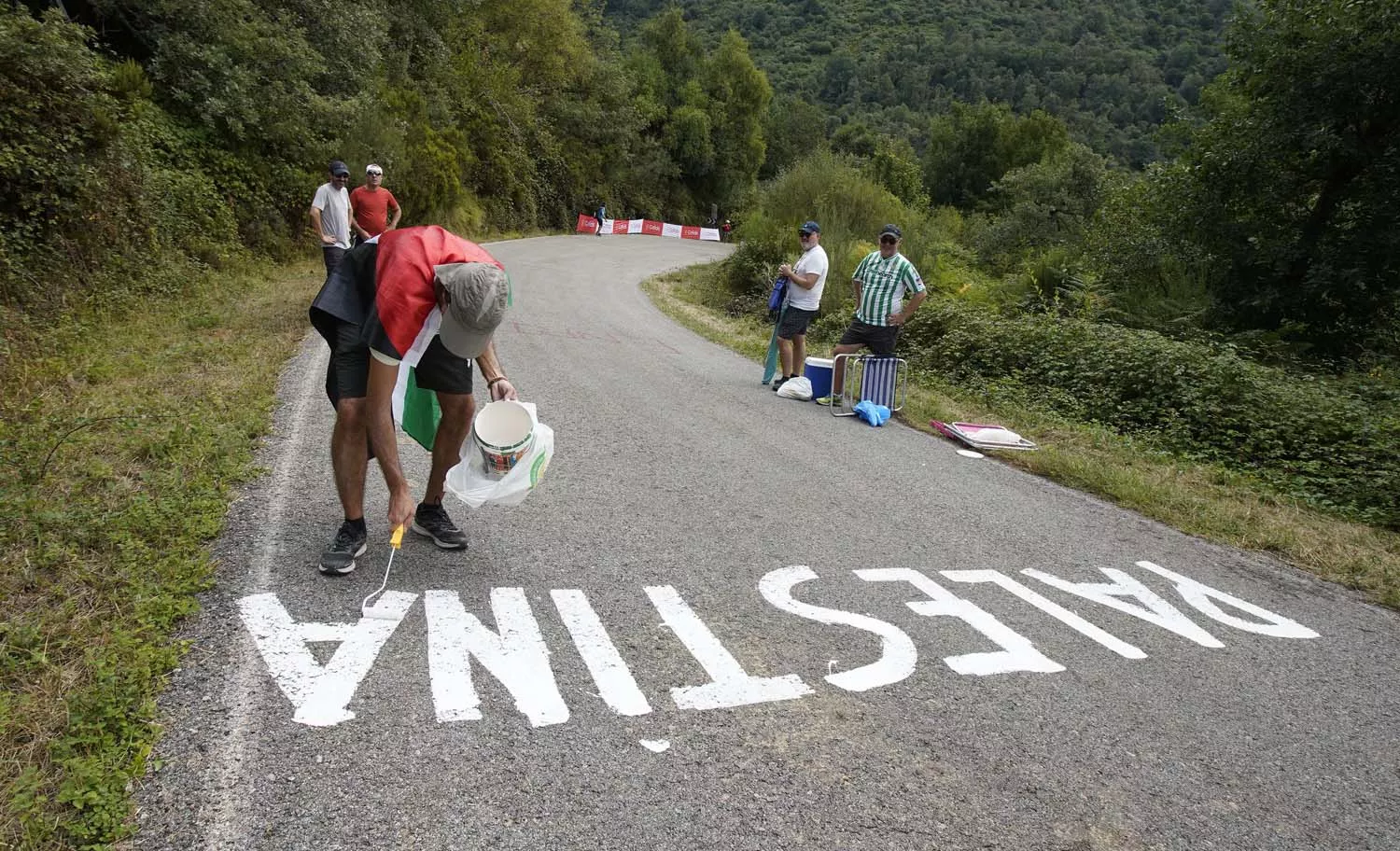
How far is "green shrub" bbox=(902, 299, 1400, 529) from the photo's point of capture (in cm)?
741

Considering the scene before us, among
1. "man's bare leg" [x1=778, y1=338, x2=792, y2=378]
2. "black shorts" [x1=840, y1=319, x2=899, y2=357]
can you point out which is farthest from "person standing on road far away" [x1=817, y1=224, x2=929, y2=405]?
"man's bare leg" [x1=778, y1=338, x2=792, y2=378]

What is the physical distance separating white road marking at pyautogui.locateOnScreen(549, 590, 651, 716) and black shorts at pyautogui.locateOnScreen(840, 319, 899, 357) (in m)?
5.84

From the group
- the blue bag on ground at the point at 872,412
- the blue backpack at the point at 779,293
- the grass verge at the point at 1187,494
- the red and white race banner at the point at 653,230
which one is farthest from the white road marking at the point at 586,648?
the red and white race banner at the point at 653,230

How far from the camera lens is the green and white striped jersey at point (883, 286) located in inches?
345

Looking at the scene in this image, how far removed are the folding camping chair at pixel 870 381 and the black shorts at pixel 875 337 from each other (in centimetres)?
14

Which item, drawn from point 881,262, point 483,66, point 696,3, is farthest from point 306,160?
point 696,3

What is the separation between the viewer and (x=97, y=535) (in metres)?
3.85

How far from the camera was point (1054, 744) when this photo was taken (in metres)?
3.12

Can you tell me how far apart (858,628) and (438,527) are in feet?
6.87

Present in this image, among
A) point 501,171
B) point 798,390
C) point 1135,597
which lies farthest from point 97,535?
point 501,171

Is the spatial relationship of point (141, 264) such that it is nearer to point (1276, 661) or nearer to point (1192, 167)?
point (1276, 661)

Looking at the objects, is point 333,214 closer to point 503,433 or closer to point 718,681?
point 503,433

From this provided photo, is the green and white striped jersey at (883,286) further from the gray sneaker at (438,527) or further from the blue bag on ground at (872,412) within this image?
the gray sneaker at (438,527)

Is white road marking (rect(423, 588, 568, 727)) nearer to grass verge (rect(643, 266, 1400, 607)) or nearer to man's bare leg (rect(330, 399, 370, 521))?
man's bare leg (rect(330, 399, 370, 521))
